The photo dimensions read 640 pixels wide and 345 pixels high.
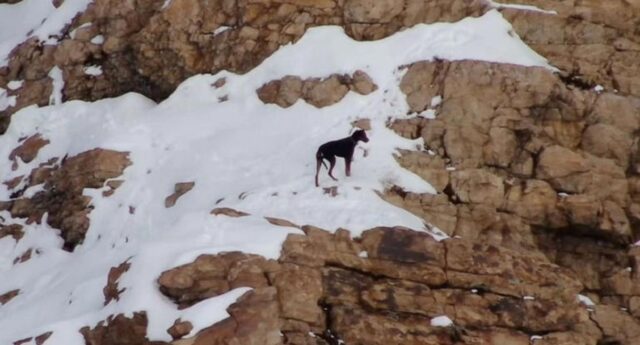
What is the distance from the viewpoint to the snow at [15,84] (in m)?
31.4

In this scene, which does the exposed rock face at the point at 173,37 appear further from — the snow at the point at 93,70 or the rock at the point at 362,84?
the rock at the point at 362,84

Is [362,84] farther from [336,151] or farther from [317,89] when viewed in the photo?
[336,151]

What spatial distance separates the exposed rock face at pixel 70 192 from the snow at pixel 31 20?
6.68 metres

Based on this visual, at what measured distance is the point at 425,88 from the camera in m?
25.9

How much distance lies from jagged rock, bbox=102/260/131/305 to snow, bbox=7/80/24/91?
12583mm

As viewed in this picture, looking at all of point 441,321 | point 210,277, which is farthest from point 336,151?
point 441,321

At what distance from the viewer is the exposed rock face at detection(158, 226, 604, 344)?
19.2m

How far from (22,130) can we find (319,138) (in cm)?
968

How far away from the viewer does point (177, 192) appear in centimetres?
2491

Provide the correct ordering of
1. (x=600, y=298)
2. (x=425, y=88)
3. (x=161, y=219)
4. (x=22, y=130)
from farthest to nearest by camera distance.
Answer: (x=22, y=130) → (x=425, y=88) → (x=161, y=219) → (x=600, y=298)

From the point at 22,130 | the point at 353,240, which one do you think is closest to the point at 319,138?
the point at 353,240

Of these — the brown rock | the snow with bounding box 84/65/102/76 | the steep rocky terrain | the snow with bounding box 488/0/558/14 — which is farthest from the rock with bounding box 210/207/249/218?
the snow with bounding box 84/65/102/76

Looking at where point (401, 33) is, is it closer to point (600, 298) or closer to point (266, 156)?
point (266, 156)

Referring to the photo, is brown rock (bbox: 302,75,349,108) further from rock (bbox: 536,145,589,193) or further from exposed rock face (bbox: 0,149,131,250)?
rock (bbox: 536,145,589,193)
